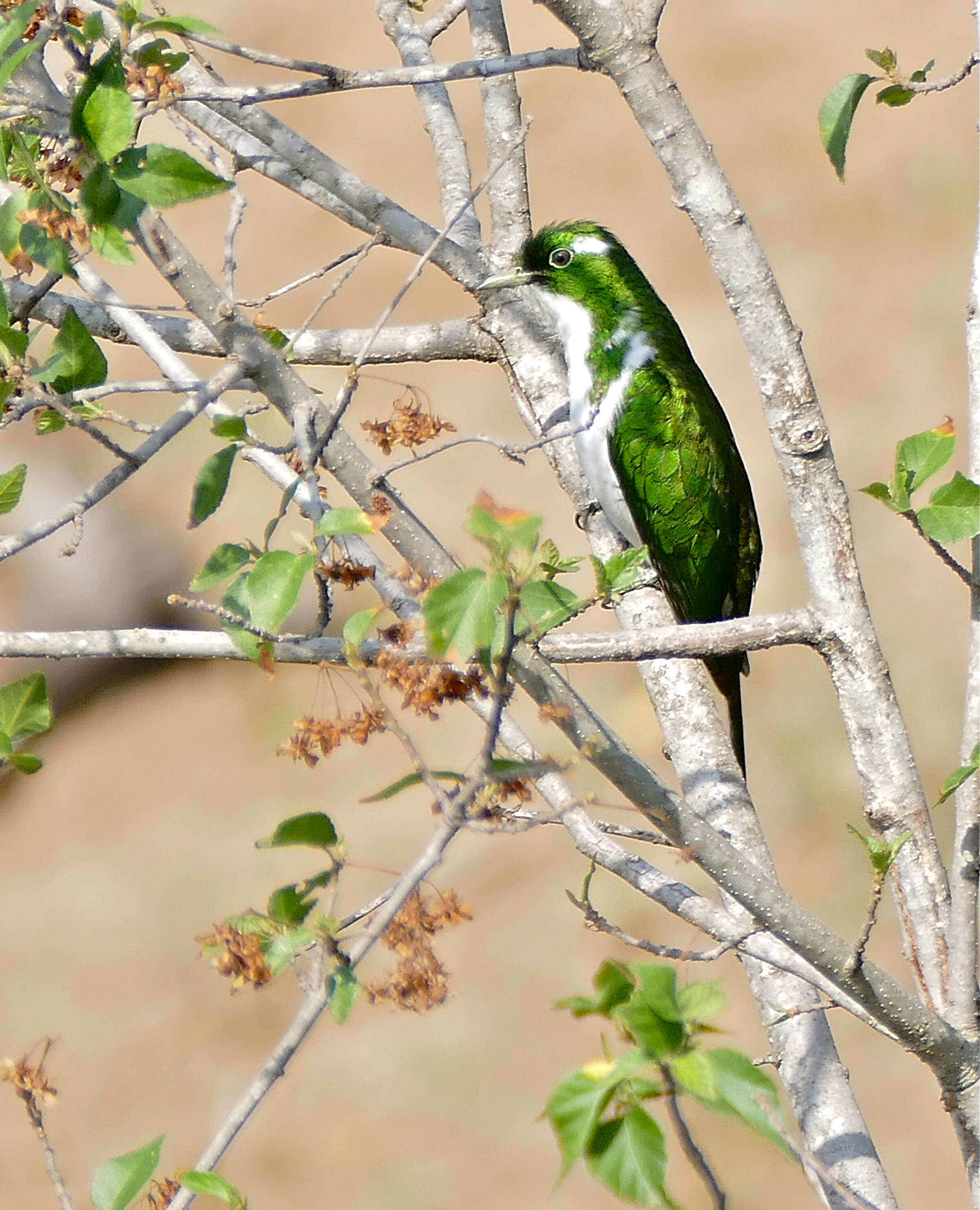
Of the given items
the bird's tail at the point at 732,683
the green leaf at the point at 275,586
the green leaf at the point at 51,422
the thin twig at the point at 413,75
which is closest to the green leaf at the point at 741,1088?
the green leaf at the point at 275,586

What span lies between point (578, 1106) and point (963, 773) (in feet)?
3.36

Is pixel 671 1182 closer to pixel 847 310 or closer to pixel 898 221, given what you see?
pixel 847 310

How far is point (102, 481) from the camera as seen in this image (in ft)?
6.02

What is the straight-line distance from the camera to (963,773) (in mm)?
2098

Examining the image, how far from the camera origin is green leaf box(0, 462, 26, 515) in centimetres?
191

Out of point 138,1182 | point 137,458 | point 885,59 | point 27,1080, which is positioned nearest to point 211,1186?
point 138,1182

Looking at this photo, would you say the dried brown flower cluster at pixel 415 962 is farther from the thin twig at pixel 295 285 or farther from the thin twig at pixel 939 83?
the thin twig at pixel 939 83

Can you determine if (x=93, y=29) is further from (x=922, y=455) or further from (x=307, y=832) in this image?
(x=922, y=455)

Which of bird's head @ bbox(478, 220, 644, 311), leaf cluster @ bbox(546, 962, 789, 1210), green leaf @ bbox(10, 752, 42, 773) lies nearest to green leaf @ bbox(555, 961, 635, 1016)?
leaf cluster @ bbox(546, 962, 789, 1210)

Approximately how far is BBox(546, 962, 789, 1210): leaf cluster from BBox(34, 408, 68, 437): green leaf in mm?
1109

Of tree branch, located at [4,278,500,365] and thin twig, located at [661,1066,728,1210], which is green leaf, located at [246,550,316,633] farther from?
tree branch, located at [4,278,500,365]

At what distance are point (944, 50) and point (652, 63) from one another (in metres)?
9.45

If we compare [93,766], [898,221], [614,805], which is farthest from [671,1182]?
[898,221]

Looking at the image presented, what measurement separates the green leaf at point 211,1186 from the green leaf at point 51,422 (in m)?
1.01
